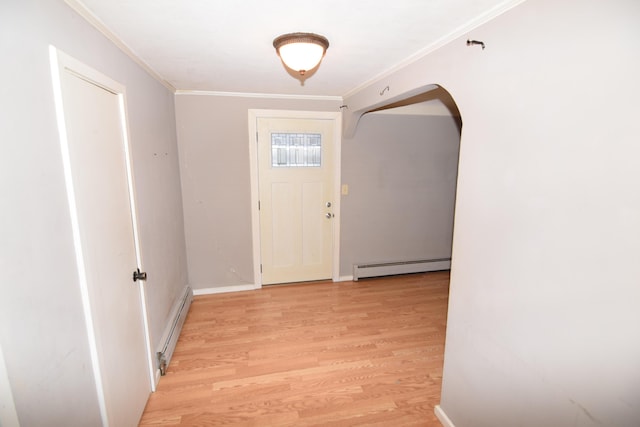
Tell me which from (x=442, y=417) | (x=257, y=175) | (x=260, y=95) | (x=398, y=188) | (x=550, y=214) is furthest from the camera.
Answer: (x=398, y=188)

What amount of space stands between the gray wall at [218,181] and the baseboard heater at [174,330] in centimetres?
36

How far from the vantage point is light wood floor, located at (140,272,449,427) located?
1.90m

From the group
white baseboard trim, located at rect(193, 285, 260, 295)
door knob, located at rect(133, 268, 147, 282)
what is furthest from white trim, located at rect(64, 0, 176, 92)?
white baseboard trim, located at rect(193, 285, 260, 295)

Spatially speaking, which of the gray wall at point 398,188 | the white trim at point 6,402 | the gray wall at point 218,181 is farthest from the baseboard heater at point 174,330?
the gray wall at point 398,188

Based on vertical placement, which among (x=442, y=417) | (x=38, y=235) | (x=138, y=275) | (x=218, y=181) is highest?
(x=218, y=181)

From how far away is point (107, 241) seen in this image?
1.48 metres

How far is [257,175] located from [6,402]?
276 centimetres

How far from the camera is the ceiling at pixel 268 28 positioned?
1294 mm

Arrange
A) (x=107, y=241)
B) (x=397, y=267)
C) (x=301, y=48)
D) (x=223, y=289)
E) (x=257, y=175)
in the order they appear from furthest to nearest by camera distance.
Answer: (x=397, y=267) < (x=223, y=289) < (x=257, y=175) < (x=301, y=48) < (x=107, y=241)

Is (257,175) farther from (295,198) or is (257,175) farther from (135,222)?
→ (135,222)

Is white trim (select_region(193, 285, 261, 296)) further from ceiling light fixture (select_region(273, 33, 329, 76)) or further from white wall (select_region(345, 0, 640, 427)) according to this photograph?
ceiling light fixture (select_region(273, 33, 329, 76))

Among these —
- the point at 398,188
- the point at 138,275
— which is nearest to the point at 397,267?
the point at 398,188

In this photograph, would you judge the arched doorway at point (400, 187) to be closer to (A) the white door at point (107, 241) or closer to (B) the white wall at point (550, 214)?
(B) the white wall at point (550, 214)

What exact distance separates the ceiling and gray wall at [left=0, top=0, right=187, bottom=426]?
0.83ft
